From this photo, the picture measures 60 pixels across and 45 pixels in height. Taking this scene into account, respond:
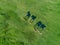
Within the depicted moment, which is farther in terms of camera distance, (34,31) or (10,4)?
(10,4)

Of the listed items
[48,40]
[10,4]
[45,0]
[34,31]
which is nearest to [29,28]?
[34,31]

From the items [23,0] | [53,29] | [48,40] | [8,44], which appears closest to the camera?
[8,44]

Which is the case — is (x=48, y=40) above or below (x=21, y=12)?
below

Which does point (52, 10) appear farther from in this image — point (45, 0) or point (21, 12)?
point (21, 12)

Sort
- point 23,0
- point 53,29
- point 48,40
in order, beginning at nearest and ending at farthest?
point 48,40, point 53,29, point 23,0

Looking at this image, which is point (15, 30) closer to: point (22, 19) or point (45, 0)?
point (22, 19)

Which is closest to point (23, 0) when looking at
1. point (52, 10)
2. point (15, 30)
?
A: point (52, 10)
